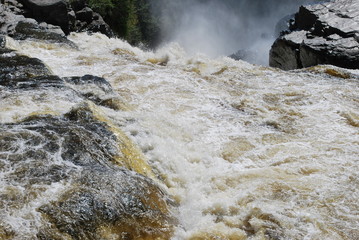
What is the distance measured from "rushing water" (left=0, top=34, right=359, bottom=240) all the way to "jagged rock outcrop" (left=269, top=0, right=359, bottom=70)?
2138mm

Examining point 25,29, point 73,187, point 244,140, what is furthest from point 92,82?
point 25,29

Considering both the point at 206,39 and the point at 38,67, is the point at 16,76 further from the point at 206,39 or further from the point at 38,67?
the point at 206,39

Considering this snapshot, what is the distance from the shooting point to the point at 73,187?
10.0 ft

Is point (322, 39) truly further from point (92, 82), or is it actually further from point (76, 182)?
point (76, 182)

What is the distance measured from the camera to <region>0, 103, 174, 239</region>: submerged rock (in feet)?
8.80

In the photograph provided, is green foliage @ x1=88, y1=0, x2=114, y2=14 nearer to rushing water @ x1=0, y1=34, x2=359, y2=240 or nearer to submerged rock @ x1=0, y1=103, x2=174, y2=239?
rushing water @ x1=0, y1=34, x2=359, y2=240

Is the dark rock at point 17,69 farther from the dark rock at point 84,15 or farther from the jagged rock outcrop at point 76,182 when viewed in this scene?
the dark rock at point 84,15

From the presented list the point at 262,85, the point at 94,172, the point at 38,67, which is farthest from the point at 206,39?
the point at 94,172

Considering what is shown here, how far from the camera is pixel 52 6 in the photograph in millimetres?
12992

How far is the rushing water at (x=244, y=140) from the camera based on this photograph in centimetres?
344

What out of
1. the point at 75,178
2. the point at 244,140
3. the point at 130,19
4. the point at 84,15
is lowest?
the point at 130,19

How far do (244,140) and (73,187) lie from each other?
301 cm

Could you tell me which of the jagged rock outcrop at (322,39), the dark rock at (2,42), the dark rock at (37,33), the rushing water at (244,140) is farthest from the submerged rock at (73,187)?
the jagged rock outcrop at (322,39)

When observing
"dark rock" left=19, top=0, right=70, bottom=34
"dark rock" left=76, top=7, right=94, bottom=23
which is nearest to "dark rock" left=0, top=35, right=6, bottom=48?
"dark rock" left=19, top=0, right=70, bottom=34
